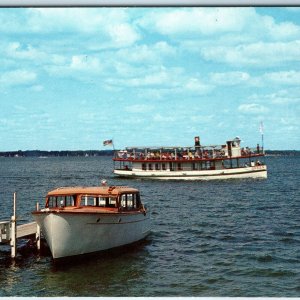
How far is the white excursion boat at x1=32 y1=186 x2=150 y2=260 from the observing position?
635 inches

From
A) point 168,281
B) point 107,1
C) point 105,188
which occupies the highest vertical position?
point 107,1

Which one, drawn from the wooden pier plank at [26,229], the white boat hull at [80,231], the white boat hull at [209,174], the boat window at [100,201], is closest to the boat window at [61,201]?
the boat window at [100,201]

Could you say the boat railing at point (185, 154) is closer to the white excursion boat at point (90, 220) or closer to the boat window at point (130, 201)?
the boat window at point (130, 201)

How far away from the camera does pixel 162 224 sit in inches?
979

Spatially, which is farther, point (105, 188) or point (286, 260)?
point (105, 188)

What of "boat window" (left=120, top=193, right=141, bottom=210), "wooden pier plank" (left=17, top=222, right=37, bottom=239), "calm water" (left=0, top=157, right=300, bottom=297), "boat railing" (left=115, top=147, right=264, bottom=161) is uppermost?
"boat railing" (left=115, top=147, right=264, bottom=161)

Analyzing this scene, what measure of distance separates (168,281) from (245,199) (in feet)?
69.3

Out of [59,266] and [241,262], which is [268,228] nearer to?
[241,262]

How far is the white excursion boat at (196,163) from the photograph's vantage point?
1921 inches

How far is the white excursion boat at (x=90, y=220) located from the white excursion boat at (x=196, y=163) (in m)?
29.1

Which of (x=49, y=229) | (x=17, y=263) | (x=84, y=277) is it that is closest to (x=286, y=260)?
(x=84, y=277)

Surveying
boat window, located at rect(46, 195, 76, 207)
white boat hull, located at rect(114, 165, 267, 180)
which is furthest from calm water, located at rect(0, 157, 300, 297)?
white boat hull, located at rect(114, 165, 267, 180)

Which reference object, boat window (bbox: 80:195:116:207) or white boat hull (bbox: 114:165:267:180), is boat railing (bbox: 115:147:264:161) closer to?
white boat hull (bbox: 114:165:267:180)

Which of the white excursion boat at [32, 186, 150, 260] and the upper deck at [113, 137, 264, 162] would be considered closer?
the white excursion boat at [32, 186, 150, 260]
